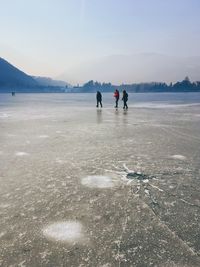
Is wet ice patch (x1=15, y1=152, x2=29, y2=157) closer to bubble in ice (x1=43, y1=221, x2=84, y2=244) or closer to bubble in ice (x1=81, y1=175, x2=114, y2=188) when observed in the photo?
bubble in ice (x1=81, y1=175, x2=114, y2=188)

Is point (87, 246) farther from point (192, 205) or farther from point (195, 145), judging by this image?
point (195, 145)

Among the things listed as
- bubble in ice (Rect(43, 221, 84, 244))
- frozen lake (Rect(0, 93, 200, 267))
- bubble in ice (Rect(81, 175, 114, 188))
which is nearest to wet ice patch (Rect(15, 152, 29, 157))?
frozen lake (Rect(0, 93, 200, 267))

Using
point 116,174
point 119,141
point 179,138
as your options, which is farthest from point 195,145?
point 116,174

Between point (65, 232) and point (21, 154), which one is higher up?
point (65, 232)

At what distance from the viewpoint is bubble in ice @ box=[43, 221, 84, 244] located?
3.27 m

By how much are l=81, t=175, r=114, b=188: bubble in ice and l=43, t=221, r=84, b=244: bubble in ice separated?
1.49 m

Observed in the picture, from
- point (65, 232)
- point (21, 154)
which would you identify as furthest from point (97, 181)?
point (21, 154)

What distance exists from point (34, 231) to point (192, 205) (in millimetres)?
2342

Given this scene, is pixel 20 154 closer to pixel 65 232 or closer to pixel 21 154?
pixel 21 154

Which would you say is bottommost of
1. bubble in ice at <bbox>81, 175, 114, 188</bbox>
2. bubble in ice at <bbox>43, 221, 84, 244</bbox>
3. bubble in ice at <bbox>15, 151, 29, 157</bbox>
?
bubble in ice at <bbox>15, 151, 29, 157</bbox>

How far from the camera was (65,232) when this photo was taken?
341cm

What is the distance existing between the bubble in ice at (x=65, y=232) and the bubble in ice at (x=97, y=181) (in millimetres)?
1488

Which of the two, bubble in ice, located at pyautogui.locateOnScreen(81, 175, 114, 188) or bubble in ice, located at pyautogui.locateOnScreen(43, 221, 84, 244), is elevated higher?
bubble in ice, located at pyautogui.locateOnScreen(43, 221, 84, 244)

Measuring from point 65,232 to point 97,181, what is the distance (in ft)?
6.45
